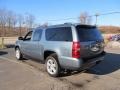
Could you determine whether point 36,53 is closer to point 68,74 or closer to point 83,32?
point 68,74

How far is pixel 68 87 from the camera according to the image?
6.62 meters

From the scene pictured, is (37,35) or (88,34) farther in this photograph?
(37,35)

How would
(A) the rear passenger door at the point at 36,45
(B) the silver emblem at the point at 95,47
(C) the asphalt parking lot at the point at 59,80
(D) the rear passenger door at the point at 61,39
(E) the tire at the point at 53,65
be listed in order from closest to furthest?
(C) the asphalt parking lot at the point at 59,80 → (D) the rear passenger door at the point at 61,39 → (B) the silver emblem at the point at 95,47 → (E) the tire at the point at 53,65 → (A) the rear passenger door at the point at 36,45

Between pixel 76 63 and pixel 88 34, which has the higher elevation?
pixel 88 34

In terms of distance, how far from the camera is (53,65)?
8242 millimetres

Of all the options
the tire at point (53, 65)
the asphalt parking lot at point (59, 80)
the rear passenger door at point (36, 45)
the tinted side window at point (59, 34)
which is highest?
the tinted side window at point (59, 34)

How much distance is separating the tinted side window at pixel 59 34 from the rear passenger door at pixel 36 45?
26.5 inches

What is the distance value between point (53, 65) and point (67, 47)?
1.20 meters

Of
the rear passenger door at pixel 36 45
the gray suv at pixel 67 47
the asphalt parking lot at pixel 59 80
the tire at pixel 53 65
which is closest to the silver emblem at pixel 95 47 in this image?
the gray suv at pixel 67 47

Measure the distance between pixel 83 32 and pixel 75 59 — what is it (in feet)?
3.60

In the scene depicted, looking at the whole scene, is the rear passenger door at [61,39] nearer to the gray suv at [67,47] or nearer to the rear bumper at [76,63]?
the gray suv at [67,47]

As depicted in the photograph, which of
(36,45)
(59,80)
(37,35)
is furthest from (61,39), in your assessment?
(37,35)

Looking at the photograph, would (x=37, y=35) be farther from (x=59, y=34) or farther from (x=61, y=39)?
(x=61, y=39)

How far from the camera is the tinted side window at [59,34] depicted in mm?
7620
